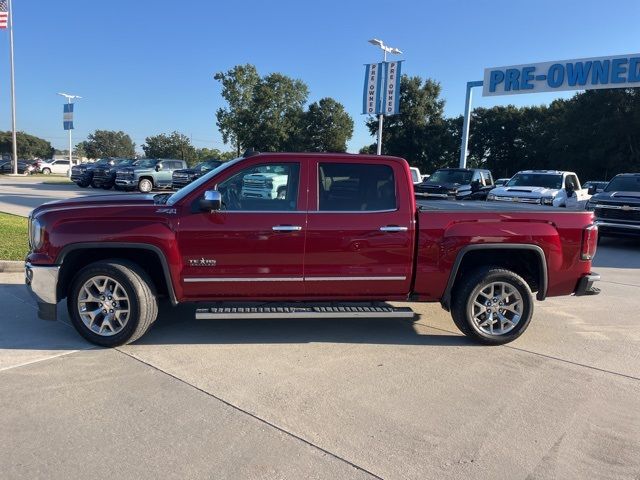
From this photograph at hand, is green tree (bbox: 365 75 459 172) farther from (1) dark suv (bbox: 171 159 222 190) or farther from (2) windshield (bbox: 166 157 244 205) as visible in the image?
(2) windshield (bbox: 166 157 244 205)

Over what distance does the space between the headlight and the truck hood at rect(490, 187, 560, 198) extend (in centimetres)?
1319

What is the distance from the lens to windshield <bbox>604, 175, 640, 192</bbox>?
1279 cm

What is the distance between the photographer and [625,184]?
42.8 ft

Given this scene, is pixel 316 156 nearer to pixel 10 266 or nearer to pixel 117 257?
pixel 117 257

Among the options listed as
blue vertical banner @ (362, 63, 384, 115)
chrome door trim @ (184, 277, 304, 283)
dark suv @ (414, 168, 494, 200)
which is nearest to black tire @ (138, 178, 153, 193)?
blue vertical banner @ (362, 63, 384, 115)

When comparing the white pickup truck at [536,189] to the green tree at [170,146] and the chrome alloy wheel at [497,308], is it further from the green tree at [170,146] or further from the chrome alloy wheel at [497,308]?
the green tree at [170,146]

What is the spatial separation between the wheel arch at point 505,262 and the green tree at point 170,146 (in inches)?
3523

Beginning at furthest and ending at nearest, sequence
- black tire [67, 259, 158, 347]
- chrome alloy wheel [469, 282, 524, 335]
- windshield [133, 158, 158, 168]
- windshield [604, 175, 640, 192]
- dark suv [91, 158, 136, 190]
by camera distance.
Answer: dark suv [91, 158, 136, 190], windshield [133, 158, 158, 168], windshield [604, 175, 640, 192], chrome alloy wheel [469, 282, 524, 335], black tire [67, 259, 158, 347]

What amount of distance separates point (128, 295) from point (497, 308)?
355 centimetres

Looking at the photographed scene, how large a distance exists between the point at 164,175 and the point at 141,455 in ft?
81.4

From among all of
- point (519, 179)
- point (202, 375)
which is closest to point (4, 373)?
point (202, 375)

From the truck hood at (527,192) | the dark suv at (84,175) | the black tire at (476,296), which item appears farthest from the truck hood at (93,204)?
the dark suv at (84,175)

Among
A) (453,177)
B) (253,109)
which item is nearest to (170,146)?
(253,109)

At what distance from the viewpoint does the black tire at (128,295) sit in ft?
15.1
